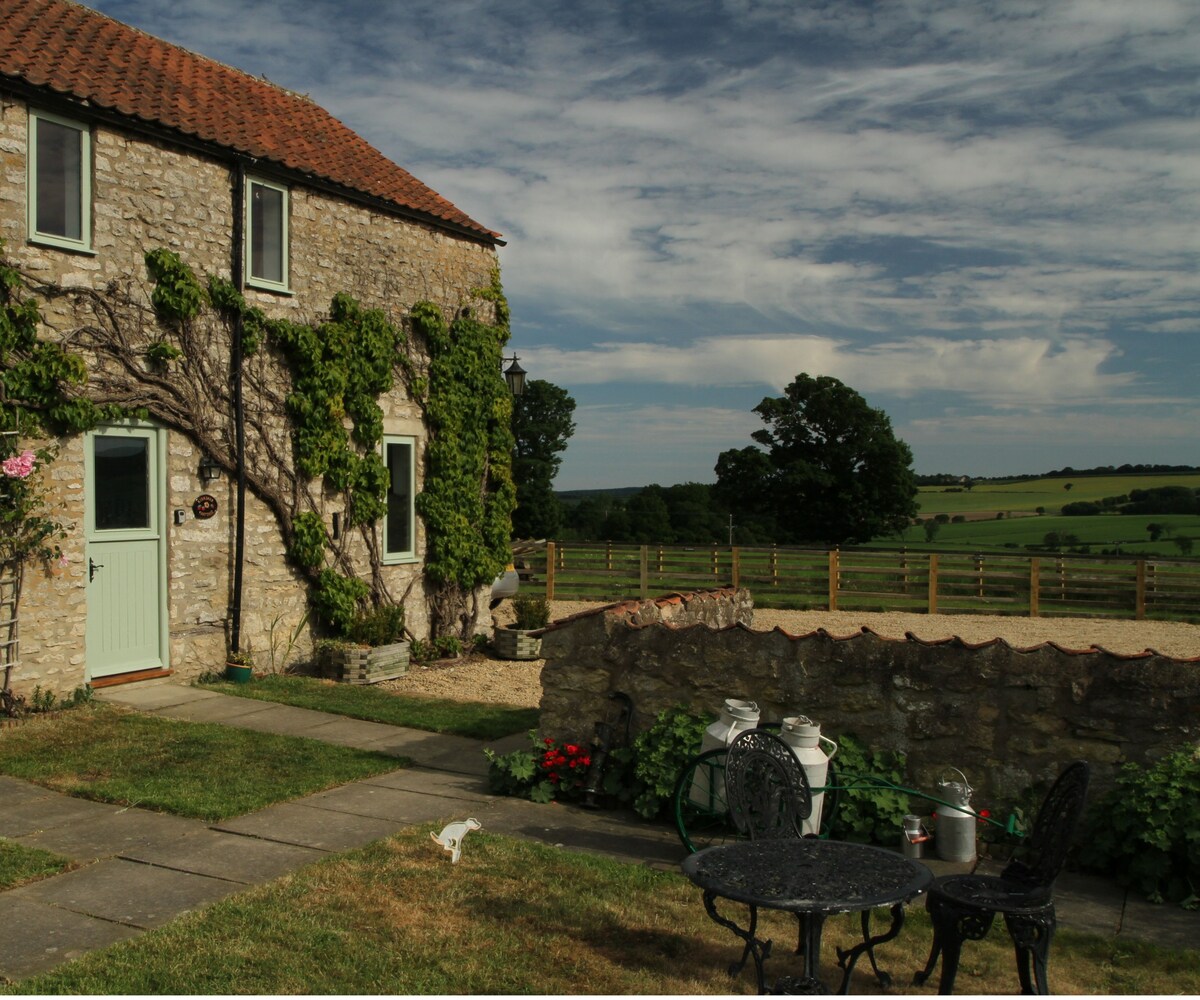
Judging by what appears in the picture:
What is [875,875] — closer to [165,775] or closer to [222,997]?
[222,997]

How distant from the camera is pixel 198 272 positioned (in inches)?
430

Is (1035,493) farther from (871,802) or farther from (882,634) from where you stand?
(871,802)

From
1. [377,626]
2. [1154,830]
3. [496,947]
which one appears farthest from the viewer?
[377,626]

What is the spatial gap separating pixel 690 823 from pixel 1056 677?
7.68 feet

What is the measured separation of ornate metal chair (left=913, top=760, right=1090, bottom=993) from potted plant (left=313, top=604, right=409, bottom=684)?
28.8 ft

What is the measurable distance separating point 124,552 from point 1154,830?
9101 millimetres

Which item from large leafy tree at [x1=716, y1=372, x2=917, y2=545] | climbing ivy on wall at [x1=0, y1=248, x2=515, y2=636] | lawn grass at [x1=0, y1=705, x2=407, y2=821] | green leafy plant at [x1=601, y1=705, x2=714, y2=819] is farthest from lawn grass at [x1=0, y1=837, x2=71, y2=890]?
large leafy tree at [x1=716, y1=372, x2=917, y2=545]

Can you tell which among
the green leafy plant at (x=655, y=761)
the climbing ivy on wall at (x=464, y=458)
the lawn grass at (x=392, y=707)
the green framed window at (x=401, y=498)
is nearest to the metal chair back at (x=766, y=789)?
the green leafy plant at (x=655, y=761)

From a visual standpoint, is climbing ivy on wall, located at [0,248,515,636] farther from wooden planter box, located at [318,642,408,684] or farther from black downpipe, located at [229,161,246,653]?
wooden planter box, located at [318,642,408,684]

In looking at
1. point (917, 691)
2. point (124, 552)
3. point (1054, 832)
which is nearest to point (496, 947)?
point (1054, 832)

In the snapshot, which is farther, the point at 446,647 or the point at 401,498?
the point at 446,647

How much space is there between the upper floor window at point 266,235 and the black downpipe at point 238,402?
0.17 m

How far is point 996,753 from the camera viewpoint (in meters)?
5.99

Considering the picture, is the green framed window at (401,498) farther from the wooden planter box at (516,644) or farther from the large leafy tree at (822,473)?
the large leafy tree at (822,473)
